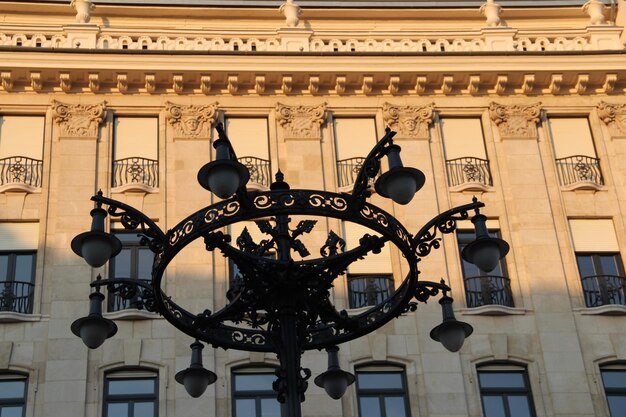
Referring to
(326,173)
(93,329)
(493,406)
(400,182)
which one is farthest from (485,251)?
(326,173)

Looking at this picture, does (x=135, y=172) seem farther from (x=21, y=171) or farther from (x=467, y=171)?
(x=467, y=171)

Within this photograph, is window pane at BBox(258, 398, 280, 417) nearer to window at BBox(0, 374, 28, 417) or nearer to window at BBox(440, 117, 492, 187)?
window at BBox(0, 374, 28, 417)

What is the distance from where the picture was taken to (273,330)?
15227 mm

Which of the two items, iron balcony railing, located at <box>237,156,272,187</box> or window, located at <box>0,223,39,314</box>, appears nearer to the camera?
window, located at <box>0,223,39,314</box>

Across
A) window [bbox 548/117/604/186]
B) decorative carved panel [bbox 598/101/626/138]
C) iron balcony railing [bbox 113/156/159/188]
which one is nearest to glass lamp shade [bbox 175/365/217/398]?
iron balcony railing [bbox 113/156/159/188]

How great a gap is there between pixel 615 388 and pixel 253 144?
11296 millimetres

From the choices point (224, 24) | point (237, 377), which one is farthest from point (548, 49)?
point (237, 377)

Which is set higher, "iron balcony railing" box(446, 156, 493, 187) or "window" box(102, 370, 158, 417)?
"iron balcony railing" box(446, 156, 493, 187)

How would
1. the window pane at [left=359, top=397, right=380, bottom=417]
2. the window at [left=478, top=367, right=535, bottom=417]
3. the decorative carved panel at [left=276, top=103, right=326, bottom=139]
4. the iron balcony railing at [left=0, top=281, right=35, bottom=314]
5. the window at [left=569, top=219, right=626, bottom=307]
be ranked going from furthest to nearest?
1. the decorative carved panel at [left=276, top=103, right=326, bottom=139]
2. the window at [left=569, top=219, right=626, bottom=307]
3. the iron balcony railing at [left=0, top=281, right=35, bottom=314]
4. the window at [left=478, top=367, right=535, bottom=417]
5. the window pane at [left=359, top=397, right=380, bottom=417]

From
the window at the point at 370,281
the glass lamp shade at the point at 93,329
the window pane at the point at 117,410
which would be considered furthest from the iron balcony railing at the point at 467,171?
the glass lamp shade at the point at 93,329

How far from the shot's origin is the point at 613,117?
3219 centimetres

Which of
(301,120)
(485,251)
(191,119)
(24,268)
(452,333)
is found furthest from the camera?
(301,120)

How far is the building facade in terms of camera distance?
26547 millimetres

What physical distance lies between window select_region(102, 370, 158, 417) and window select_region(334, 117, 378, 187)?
296 inches
